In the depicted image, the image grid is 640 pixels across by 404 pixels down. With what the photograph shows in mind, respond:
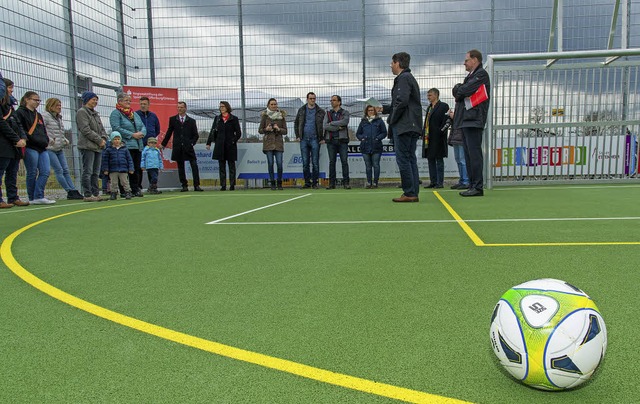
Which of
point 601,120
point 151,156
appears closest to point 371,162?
point 601,120

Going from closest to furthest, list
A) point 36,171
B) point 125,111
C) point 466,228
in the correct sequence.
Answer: point 466,228 → point 36,171 → point 125,111

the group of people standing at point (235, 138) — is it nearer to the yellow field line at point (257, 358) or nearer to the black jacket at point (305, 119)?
the black jacket at point (305, 119)

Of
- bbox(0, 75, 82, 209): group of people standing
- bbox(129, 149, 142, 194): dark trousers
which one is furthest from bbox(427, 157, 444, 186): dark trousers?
bbox(0, 75, 82, 209): group of people standing

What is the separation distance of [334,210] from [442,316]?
13.5ft

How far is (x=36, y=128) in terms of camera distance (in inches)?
311

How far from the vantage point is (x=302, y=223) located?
5.22 meters

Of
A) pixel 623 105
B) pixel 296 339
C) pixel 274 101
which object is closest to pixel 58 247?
pixel 296 339

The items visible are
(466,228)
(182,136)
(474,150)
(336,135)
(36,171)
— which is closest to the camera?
(466,228)

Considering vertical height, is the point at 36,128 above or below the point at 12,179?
above

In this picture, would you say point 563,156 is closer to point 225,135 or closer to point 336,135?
point 336,135

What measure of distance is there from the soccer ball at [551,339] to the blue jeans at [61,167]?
29.1ft

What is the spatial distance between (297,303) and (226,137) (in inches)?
359

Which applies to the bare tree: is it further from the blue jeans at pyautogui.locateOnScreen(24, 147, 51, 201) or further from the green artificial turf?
the blue jeans at pyautogui.locateOnScreen(24, 147, 51, 201)

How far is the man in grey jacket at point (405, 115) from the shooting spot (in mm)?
6676
